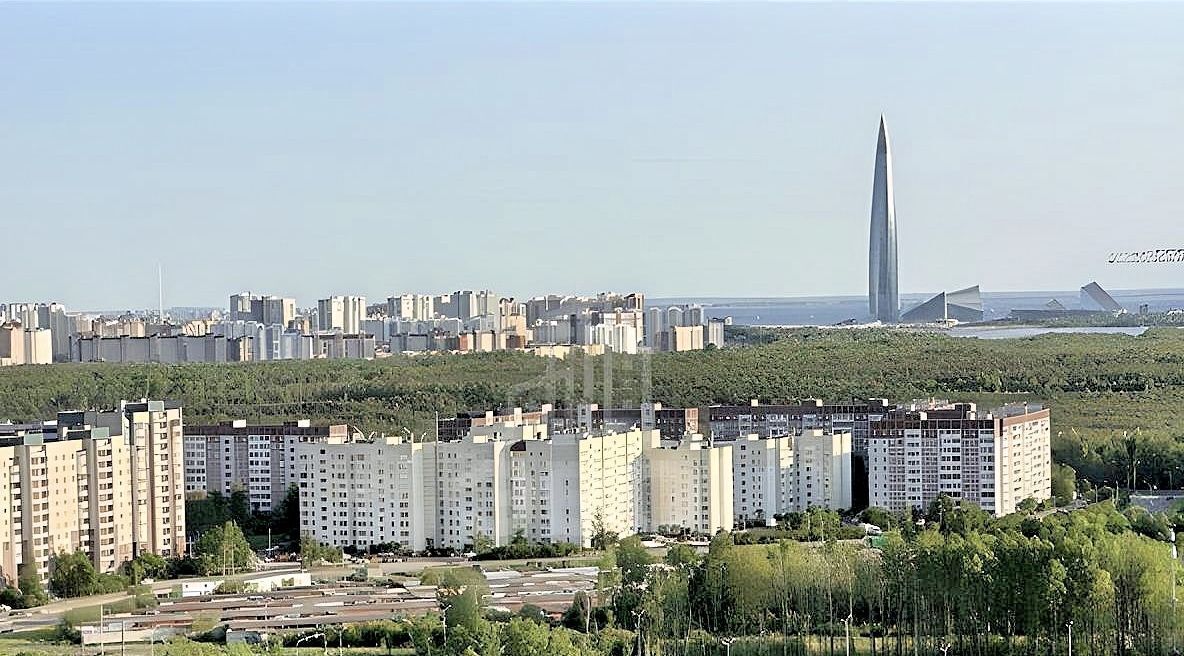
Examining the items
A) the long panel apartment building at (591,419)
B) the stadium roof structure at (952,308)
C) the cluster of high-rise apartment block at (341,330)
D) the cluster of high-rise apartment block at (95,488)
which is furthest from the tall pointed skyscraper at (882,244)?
the cluster of high-rise apartment block at (95,488)

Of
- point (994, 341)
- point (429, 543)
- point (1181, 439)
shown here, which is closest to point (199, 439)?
point (429, 543)

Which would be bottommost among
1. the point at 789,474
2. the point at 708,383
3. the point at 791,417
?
the point at 789,474

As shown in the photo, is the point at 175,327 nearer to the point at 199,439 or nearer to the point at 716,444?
the point at 199,439

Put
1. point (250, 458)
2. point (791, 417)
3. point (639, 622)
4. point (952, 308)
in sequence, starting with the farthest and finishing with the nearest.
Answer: point (952, 308) → point (791, 417) → point (250, 458) → point (639, 622)

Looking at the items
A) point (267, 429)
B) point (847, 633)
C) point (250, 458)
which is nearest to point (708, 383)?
point (267, 429)

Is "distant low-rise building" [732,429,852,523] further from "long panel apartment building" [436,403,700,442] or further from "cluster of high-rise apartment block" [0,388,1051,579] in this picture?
"long panel apartment building" [436,403,700,442]

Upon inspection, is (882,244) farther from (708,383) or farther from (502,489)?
(502,489)
